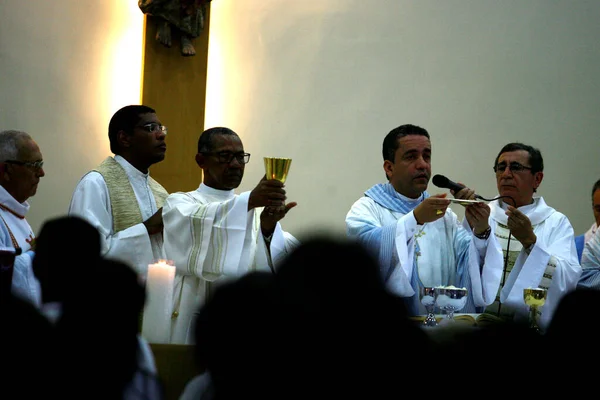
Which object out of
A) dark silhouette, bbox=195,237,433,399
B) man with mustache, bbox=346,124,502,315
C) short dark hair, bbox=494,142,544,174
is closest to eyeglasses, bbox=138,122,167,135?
man with mustache, bbox=346,124,502,315

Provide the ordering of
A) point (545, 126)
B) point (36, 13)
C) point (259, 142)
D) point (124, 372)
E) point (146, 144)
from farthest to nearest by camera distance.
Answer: point (545, 126) → point (259, 142) → point (36, 13) → point (146, 144) → point (124, 372)

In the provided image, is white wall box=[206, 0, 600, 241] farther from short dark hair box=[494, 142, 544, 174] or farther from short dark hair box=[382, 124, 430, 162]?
short dark hair box=[494, 142, 544, 174]

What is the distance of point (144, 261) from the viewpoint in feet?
16.4

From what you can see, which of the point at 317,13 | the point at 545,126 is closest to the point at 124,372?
the point at 317,13

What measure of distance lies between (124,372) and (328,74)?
6.16 metres

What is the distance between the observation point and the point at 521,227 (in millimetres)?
5332

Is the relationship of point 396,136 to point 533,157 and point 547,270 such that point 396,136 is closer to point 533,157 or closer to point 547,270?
point 533,157

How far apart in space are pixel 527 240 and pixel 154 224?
2183mm

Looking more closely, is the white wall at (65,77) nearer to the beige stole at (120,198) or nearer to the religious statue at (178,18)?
the religious statue at (178,18)

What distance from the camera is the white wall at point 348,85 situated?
6512mm

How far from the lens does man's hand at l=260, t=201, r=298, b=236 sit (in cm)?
474

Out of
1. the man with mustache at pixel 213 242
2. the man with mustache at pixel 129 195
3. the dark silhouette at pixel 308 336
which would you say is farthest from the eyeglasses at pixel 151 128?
the dark silhouette at pixel 308 336

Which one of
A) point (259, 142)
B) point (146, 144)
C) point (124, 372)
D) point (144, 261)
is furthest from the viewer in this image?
point (259, 142)

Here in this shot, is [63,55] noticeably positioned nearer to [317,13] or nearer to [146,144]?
[146,144]
